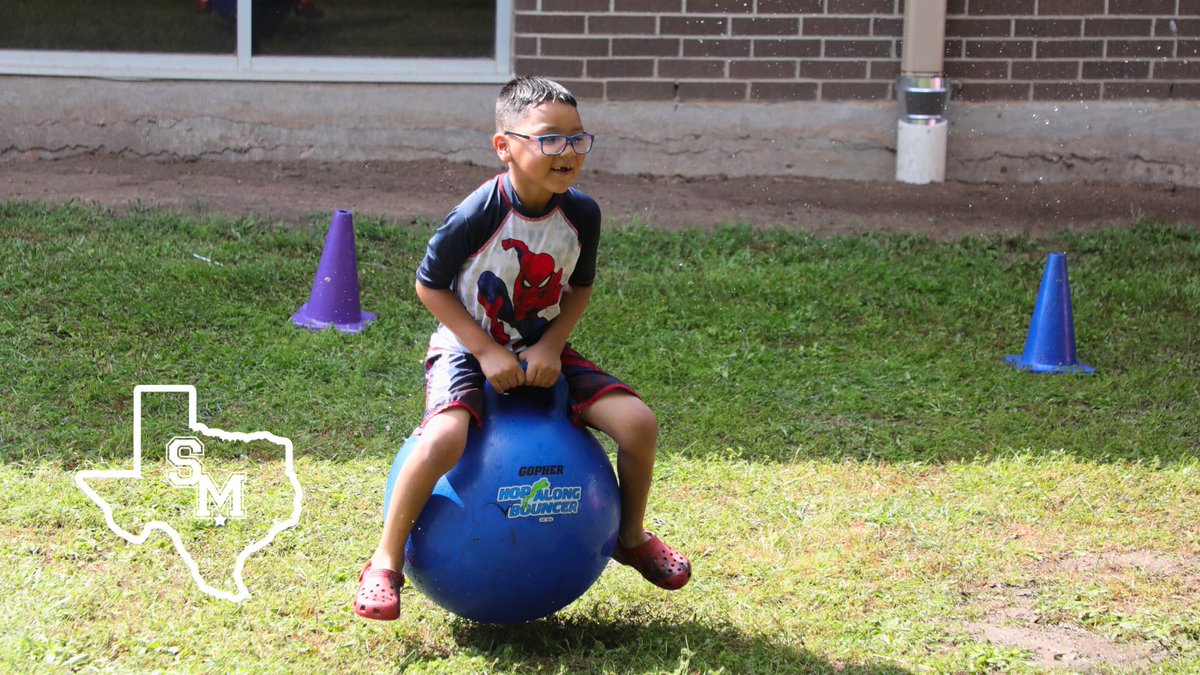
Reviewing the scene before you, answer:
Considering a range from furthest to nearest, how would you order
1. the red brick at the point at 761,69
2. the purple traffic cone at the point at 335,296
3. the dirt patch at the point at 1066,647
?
the red brick at the point at 761,69, the purple traffic cone at the point at 335,296, the dirt patch at the point at 1066,647

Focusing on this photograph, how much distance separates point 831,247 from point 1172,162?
313 cm

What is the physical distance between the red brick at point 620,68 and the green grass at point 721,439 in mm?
1715

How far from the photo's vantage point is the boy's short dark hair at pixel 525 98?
3.66 metres

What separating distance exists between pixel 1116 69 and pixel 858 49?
6.04 feet

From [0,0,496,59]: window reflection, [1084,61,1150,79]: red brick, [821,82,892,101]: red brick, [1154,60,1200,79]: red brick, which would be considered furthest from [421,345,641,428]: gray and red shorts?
[1154,60,1200,79]: red brick

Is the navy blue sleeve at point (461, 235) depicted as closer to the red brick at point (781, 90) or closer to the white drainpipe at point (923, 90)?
the red brick at point (781, 90)

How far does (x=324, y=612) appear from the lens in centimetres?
404

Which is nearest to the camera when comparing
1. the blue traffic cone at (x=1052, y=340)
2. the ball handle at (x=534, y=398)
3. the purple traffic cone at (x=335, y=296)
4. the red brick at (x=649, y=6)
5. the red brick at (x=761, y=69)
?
the ball handle at (x=534, y=398)

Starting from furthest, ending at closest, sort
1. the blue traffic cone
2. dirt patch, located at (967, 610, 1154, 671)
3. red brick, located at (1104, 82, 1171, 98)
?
red brick, located at (1104, 82, 1171, 98), the blue traffic cone, dirt patch, located at (967, 610, 1154, 671)

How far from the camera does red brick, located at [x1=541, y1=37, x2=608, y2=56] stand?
9648 millimetres

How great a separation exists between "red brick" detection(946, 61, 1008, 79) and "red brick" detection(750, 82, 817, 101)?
38.1 inches

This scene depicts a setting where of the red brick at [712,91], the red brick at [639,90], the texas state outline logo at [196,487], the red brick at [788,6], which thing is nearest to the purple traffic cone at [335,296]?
the texas state outline logo at [196,487]

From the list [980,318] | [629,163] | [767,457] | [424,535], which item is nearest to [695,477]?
[767,457]

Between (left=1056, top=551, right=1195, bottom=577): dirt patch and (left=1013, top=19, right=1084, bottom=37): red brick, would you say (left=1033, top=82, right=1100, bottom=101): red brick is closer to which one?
(left=1013, top=19, right=1084, bottom=37): red brick
